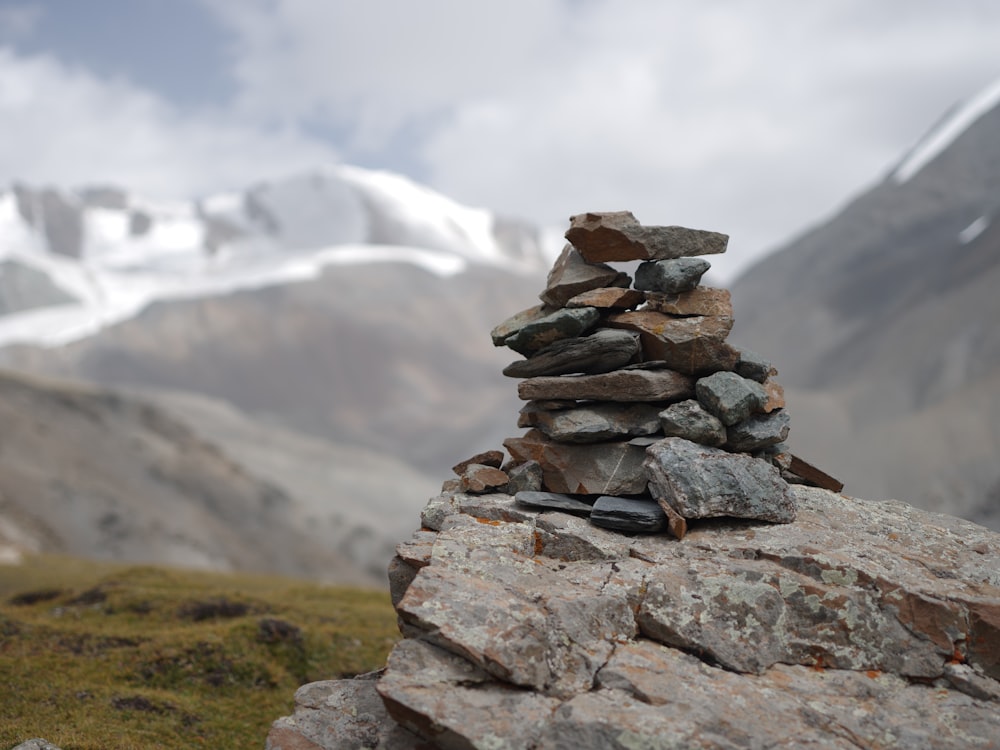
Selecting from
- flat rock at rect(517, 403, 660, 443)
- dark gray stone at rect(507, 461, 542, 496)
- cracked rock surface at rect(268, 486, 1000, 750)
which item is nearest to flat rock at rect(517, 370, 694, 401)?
flat rock at rect(517, 403, 660, 443)

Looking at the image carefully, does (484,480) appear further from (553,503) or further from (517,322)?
(517,322)

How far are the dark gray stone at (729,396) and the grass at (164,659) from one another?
12476mm

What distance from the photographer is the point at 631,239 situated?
1648 cm

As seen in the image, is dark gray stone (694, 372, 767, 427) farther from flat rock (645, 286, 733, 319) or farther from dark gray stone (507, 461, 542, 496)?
dark gray stone (507, 461, 542, 496)

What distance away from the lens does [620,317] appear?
1672 cm

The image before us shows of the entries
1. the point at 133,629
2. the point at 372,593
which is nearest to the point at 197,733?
the point at 133,629

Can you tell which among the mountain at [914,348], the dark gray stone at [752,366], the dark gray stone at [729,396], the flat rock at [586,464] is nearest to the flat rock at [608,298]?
the dark gray stone at [729,396]

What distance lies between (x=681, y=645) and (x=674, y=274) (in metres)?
7.56

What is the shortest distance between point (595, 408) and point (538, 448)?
1454mm

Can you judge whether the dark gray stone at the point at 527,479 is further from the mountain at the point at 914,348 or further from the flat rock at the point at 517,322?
the mountain at the point at 914,348

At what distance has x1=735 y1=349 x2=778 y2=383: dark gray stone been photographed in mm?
16703

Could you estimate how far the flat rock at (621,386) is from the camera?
15703 mm

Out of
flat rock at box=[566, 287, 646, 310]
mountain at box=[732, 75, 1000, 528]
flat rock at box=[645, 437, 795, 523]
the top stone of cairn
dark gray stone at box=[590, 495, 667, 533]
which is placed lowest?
dark gray stone at box=[590, 495, 667, 533]

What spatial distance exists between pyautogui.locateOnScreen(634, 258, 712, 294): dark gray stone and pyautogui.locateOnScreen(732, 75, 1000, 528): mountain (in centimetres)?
7886
